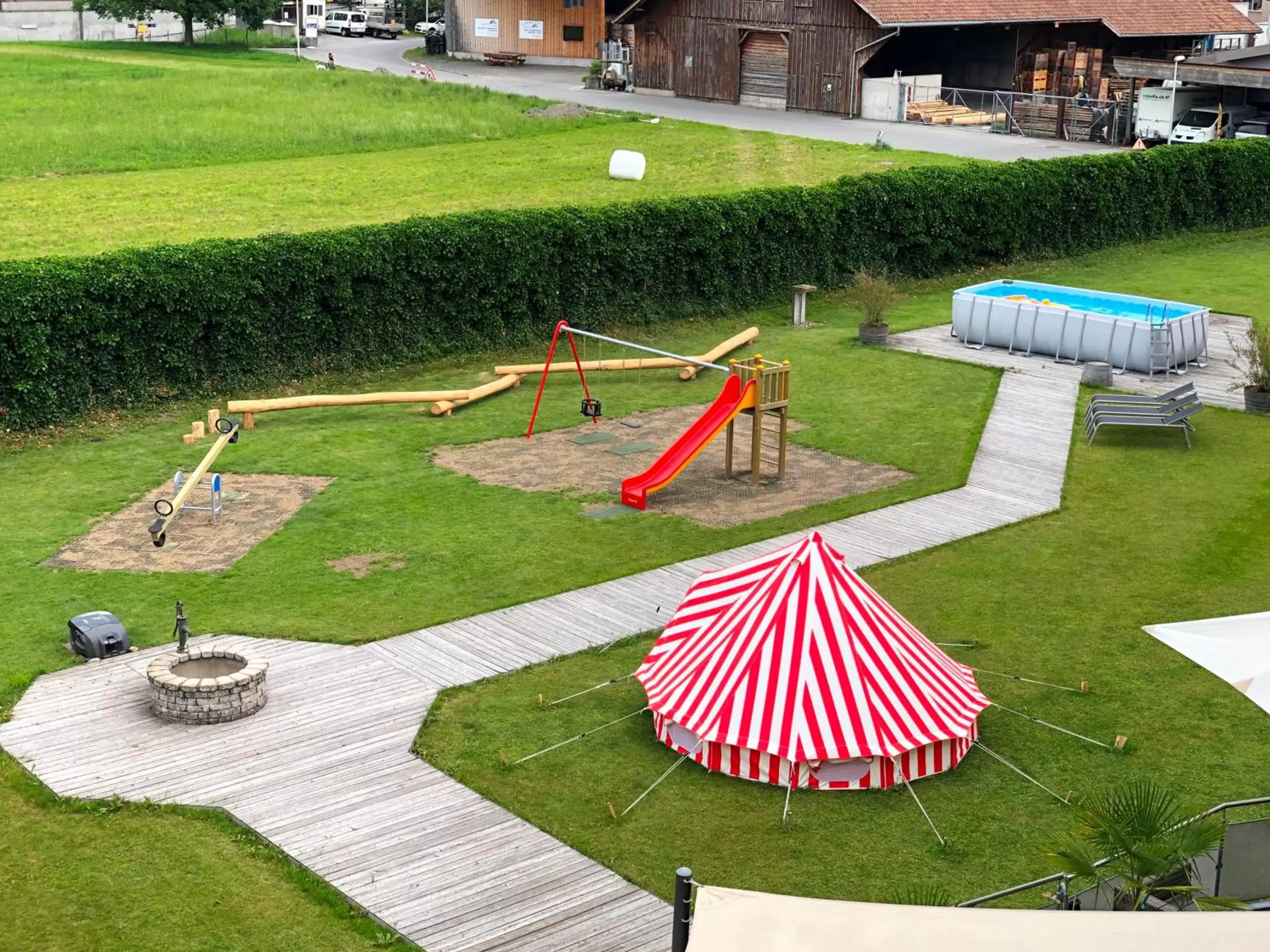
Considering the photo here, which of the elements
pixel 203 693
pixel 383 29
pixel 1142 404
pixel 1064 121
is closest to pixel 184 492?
pixel 203 693

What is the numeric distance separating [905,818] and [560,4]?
200ft

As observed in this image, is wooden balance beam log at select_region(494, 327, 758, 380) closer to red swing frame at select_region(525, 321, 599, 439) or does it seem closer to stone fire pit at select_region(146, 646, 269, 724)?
red swing frame at select_region(525, 321, 599, 439)

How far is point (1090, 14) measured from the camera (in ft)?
182

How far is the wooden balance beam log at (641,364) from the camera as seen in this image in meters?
25.2

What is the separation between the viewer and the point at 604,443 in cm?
2273

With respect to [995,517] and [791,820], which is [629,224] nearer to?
[995,517]

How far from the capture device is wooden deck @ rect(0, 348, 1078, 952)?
11281 mm

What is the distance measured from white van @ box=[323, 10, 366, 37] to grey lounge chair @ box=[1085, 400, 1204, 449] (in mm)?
72323

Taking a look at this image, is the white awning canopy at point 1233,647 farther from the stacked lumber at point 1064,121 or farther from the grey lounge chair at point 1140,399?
the stacked lumber at point 1064,121

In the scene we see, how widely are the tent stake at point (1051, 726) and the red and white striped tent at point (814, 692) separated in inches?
24.3

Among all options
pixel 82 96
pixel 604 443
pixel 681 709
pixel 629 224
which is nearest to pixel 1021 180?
pixel 629 224

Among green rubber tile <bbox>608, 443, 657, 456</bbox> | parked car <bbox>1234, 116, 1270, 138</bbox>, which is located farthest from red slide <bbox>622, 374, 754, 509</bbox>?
parked car <bbox>1234, 116, 1270, 138</bbox>

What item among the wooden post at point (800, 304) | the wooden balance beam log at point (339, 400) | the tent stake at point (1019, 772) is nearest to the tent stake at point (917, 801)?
the tent stake at point (1019, 772)

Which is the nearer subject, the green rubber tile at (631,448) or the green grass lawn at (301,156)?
the green rubber tile at (631,448)
